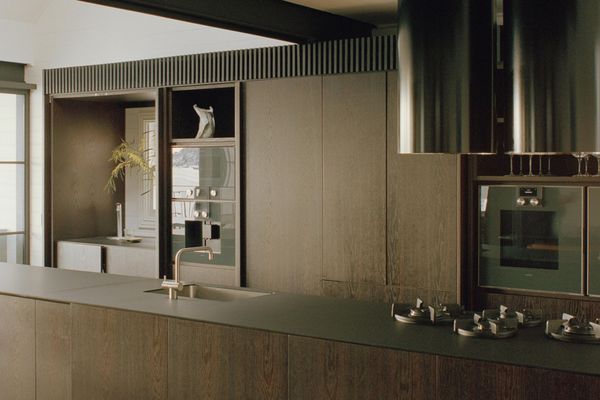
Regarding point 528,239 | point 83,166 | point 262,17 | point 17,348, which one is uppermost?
point 262,17

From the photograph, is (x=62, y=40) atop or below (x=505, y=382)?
atop

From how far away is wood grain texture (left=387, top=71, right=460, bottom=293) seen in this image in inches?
200

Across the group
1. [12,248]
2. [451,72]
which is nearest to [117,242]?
[12,248]

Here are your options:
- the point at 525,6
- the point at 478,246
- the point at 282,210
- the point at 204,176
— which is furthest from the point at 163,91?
the point at 525,6

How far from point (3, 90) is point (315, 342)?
522 centimetres

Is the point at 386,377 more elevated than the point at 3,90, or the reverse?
the point at 3,90

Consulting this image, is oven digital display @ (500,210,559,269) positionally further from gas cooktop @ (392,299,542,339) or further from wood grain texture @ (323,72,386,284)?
gas cooktop @ (392,299,542,339)

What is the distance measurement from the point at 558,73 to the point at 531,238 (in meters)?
2.52

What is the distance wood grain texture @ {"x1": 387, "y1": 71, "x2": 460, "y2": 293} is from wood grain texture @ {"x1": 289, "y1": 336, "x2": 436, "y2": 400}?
213cm

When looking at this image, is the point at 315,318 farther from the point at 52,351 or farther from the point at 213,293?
the point at 52,351

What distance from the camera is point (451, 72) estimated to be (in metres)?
2.78

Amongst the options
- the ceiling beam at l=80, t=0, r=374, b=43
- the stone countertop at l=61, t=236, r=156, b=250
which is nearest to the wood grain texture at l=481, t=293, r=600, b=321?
the ceiling beam at l=80, t=0, r=374, b=43

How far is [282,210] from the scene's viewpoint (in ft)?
18.9

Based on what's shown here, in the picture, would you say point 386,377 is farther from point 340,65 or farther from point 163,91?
point 163,91
